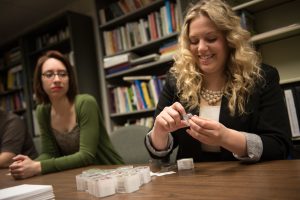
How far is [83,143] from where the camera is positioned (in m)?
1.54

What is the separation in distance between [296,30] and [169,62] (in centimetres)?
106

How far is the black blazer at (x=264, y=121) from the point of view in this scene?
107 centimetres

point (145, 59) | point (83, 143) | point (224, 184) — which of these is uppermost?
point (145, 59)

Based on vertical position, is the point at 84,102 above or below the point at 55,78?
below

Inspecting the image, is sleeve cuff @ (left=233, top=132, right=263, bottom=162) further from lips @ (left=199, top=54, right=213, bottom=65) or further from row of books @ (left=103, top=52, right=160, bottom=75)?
row of books @ (left=103, top=52, right=160, bottom=75)

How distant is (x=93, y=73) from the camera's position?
3.44 metres

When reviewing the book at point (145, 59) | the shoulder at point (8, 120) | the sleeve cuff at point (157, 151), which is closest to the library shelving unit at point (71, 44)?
the book at point (145, 59)

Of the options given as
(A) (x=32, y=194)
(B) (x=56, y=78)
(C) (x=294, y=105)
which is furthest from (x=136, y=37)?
(A) (x=32, y=194)

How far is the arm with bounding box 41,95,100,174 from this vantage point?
4.60 feet

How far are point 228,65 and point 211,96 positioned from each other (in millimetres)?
180

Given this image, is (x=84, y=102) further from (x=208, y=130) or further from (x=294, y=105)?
(x=294, y=105)

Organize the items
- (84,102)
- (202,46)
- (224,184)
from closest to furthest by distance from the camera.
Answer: (224,184) < (202,46) < (84,102)

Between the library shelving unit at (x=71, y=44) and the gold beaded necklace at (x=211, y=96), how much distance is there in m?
2.15

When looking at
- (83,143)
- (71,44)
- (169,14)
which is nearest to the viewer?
(83,143)
